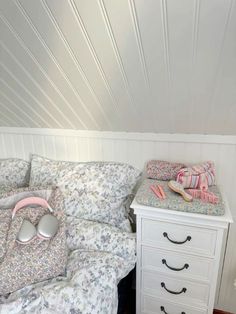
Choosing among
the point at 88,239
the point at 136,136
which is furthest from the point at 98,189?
the point at 136,136

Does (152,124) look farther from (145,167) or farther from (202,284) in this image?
(202,284)

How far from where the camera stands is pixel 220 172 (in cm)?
136

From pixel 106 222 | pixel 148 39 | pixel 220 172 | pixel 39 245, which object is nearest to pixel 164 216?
pixel 106 222

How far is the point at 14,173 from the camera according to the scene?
170cm

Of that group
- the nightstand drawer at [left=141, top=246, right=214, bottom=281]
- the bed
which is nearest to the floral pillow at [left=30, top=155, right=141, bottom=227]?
the bed

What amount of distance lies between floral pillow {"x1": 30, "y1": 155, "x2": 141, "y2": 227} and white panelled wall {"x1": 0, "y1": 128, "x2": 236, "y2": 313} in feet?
0.43

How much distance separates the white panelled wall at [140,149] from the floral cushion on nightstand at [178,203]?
0.69 ft

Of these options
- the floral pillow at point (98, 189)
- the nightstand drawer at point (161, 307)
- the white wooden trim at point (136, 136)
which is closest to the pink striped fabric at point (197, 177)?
the white wooden trim at point (136, 136)

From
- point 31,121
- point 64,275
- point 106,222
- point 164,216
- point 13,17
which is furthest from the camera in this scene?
point 31,121

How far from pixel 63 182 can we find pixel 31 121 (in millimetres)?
505

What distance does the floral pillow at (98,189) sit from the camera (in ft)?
4.41

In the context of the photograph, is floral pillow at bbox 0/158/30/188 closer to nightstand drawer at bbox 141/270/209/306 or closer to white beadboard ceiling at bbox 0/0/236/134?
white beadboard ceiling at bbox 0/0/236/134

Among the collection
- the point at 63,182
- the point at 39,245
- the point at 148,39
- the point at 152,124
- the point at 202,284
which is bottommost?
the point at 202,284

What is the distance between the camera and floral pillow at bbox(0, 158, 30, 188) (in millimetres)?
1680
